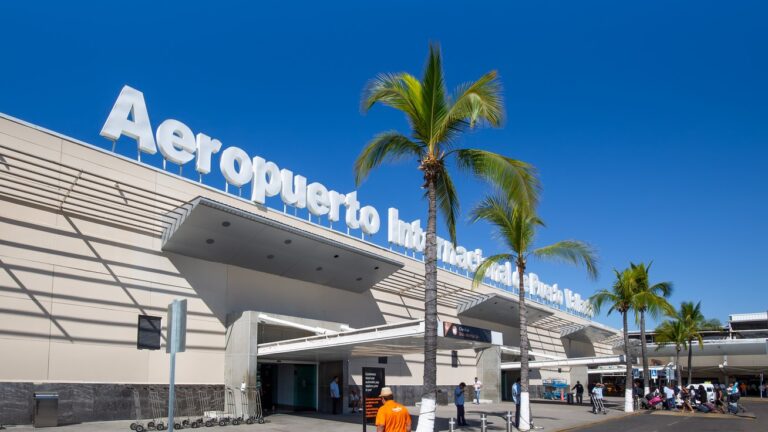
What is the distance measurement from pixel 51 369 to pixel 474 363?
30.1 m

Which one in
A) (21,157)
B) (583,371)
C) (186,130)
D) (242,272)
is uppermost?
(186,130)

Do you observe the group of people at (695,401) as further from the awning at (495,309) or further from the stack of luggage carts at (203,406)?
the stack of luggage carts at (203,406)

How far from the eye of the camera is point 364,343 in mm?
22219

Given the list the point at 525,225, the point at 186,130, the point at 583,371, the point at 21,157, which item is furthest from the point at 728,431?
the point at 583,371

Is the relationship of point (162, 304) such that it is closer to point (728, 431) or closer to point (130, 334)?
point (130, 334)

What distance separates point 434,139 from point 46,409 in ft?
45.0

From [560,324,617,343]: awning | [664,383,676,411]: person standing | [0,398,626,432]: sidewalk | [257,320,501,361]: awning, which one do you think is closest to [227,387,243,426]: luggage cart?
[0,398,626,432]: sidewalk

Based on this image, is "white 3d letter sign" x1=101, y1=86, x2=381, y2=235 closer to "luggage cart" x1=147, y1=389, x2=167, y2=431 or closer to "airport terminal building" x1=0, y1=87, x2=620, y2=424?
"airport terminal building" x1=0, y1=87, x2=620, y2=424

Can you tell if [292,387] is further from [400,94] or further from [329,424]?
[400,94]

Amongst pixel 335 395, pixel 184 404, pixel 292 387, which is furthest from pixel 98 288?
pixel 292 387

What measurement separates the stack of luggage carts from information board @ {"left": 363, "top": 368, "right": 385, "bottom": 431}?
244 inches

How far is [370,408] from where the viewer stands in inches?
709

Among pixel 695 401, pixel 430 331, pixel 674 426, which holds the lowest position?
pixel 695 401

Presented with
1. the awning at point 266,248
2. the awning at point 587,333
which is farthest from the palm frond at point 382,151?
the awning at point 587,333
